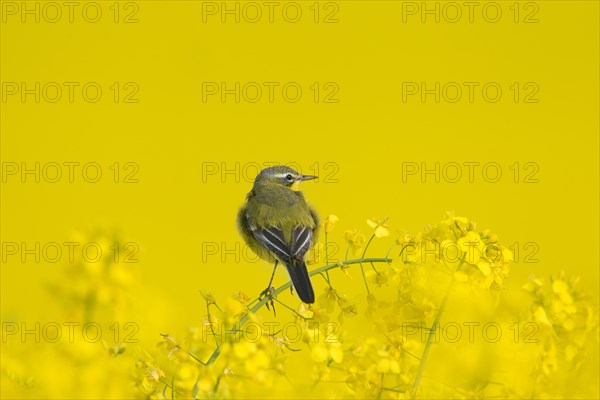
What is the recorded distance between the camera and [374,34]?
19297mm

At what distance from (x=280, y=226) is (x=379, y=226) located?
1207 mm

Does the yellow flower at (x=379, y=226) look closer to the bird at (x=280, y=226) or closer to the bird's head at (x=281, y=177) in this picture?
the bird at (x=280, y=226)

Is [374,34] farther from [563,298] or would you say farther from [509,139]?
[563,298]

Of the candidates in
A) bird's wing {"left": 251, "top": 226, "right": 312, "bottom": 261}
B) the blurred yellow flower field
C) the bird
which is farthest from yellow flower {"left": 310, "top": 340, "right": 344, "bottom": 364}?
bird's wing {"left": 251, "top": 226, "right": 312, "bottom": 261}

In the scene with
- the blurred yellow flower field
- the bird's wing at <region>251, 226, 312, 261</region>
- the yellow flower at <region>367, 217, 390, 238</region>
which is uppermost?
the yellow flower at <region>367, 217, 390, 238</region>

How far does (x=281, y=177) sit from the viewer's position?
5820mm

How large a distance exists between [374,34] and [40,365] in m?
16.4

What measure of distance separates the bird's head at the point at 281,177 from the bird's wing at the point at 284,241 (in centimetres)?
82

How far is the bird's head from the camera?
19.0 ft

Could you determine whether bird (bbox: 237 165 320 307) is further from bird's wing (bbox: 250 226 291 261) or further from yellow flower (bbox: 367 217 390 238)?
yellow flower (bbox: 367 217 390 238)

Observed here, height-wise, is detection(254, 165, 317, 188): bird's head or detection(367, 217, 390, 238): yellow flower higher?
detection(254, 165, 317, 188): bird's head

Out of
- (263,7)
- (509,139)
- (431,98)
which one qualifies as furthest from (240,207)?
(263,7)

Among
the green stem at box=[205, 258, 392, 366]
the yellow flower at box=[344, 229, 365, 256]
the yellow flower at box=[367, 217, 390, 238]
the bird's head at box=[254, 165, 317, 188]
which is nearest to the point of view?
the green stem at box=[205, 258, 392, 366]

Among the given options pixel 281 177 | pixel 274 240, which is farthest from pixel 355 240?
pixel 281 177
